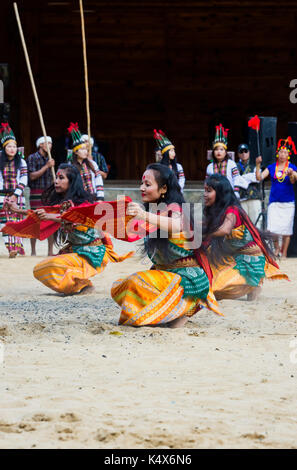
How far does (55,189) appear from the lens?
652cm

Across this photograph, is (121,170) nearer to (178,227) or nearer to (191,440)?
(178,227)

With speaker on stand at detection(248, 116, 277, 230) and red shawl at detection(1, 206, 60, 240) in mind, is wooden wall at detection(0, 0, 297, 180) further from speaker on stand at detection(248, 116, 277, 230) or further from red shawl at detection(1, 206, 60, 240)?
red shawl at detection(1, 206, 60, 240)

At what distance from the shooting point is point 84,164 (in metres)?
9.41

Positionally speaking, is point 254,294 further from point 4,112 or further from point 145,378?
point 4,112

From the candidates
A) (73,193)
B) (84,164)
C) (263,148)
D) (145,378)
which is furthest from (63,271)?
(263,148)

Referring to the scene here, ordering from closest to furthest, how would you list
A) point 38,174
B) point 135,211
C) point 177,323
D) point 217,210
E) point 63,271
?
point 135,211, point 177,323, point 217,210, point 63,271, point 38,174

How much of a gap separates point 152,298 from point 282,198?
462cm

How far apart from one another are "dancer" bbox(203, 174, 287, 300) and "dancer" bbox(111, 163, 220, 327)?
62cm

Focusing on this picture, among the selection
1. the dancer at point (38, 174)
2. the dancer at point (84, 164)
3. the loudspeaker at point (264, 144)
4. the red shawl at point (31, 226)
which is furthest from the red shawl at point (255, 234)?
the dancer at point (38, 174)

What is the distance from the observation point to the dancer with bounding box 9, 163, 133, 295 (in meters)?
6.23

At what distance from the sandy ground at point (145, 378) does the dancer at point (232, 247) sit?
178 millimetres

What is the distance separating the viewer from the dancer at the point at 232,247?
19.3 feet

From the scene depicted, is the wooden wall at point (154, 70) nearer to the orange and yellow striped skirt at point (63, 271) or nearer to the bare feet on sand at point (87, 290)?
the bare feet on sand at point (87, 290)

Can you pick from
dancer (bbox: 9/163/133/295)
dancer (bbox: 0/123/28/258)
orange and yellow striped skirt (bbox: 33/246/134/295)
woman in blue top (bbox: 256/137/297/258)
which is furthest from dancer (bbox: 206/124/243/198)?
orange and yellow striped skirt (bbox: 33/246/134/295)
